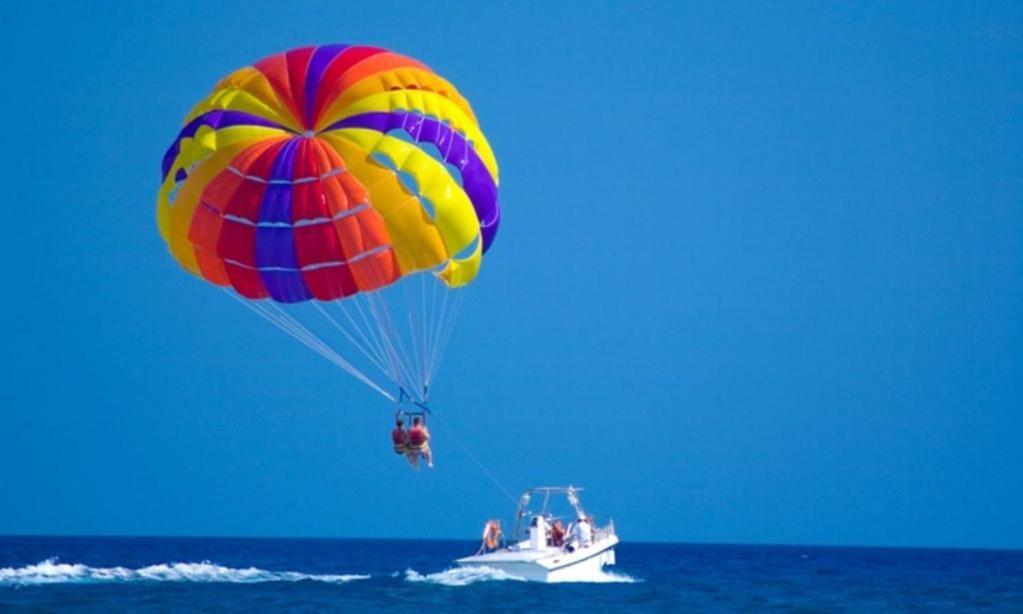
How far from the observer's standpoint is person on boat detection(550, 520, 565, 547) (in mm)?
29172

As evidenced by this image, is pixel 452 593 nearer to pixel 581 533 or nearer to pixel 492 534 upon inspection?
pixel 492 534

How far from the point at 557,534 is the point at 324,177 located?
11.0 m

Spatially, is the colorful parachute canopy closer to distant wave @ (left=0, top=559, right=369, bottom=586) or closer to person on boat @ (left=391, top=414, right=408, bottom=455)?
person on boat @ (left=391, top=414, right=408, bottom=455)

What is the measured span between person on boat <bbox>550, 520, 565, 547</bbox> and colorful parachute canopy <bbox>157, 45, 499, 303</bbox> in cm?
889

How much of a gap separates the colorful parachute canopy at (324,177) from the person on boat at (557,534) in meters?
8.89

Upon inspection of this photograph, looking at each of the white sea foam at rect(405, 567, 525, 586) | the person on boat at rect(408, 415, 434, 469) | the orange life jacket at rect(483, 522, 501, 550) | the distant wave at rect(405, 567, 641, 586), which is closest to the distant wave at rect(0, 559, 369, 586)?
the distant wave at rect(405, 567, 641, 586)

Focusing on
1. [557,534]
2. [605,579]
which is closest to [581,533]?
[557,534]

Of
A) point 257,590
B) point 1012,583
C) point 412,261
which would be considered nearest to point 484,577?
point 257,590

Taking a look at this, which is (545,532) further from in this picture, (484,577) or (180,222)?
(180,222)

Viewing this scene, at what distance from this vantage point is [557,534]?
29344 mm

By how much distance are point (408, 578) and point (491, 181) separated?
13.3 m

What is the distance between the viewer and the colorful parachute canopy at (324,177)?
20781 millimetres

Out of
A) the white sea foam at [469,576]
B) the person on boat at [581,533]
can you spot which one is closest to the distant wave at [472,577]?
the white sea foam at [469,576]

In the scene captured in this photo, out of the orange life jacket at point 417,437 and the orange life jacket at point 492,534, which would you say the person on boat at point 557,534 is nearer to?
the orange life jacket at point 492,534
